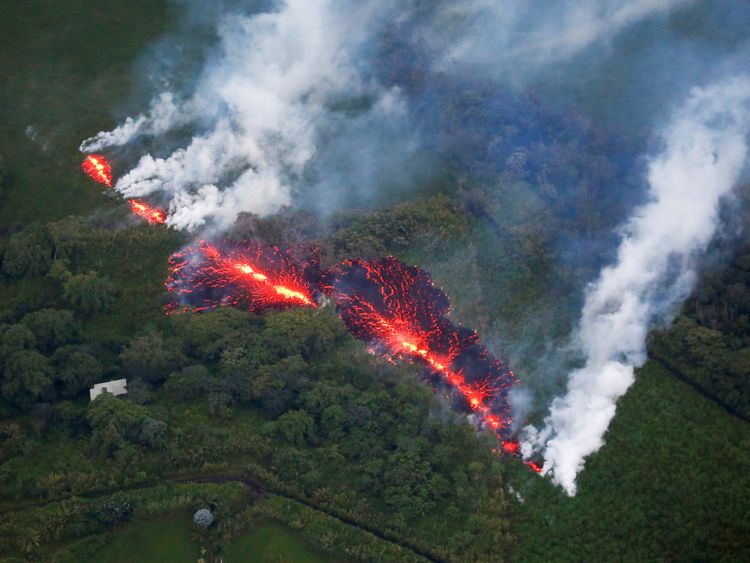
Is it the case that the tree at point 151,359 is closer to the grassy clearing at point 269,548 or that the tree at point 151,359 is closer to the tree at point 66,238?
the tree at point 66,238

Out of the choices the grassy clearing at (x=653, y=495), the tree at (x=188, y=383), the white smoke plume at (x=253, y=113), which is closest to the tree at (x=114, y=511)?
the tree at (x=188, y=383)

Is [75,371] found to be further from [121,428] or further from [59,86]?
[59,86]

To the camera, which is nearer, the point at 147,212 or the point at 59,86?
the point at 147,212

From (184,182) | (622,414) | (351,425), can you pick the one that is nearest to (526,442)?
(622,414)

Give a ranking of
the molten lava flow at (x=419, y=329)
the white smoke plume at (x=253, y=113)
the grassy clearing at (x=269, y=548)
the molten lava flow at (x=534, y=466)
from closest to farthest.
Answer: the grassy clearing at (x=269, y=548)
the molten lava flow at (x=534, y=466)
the molten lava flow at (x=419, y=329)
the white smoke plume at (x=253, y=113)

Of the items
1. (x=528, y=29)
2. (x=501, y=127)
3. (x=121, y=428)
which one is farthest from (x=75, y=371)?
(x=528, y=29)

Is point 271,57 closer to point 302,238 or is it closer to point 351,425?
point 302,238
